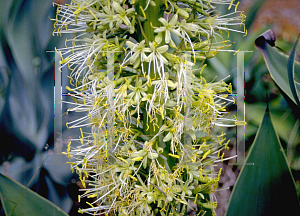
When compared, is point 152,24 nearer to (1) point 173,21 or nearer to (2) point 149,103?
(1) point 173,21

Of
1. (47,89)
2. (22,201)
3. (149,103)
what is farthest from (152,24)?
(22,201)

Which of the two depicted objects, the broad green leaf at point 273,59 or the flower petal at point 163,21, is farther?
the broad green leaf at point 273,59

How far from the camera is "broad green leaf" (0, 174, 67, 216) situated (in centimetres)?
84

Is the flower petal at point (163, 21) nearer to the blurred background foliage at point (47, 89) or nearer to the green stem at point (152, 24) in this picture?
the green stem at point (152, 24)

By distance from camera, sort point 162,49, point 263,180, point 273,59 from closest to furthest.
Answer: point 162,49
point 263,180
point 273,59

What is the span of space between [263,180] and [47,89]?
2.87ft

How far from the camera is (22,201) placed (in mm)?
849

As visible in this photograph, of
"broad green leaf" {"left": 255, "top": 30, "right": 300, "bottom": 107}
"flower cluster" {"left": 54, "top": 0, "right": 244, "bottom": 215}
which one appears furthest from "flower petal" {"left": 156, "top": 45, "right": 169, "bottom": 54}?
"broad green leaf" {"left": 255, "top": 30, "right": 300, "bottom": 107}

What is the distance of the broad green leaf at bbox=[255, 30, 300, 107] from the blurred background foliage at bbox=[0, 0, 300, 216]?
3cm

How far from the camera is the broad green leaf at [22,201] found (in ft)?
2.74

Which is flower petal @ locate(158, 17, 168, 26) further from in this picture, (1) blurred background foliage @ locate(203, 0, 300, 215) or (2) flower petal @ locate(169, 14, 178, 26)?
(1) blurred background foliage @ locate(203, 0, 300, 215)

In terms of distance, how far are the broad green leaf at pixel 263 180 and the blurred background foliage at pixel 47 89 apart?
184 mm

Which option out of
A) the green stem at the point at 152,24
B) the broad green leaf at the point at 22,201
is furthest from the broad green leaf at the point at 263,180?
the broad green leaf at the point at 22,201

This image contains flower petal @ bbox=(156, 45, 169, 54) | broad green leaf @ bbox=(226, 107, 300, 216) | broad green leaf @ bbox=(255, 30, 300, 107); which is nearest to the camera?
flower petal @ bbox=(156, 45, 169, 54)
